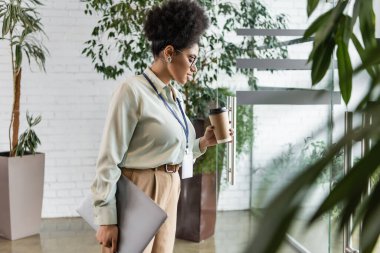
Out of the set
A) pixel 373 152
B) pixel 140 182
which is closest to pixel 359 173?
pixel 373 152

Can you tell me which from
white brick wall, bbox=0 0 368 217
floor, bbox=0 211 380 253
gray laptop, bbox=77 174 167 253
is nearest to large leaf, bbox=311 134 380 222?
gray laptop, bbox=77 174 167 253

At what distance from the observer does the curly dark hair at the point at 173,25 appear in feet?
6.74

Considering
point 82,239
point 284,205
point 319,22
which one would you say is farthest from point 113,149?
point 82,239

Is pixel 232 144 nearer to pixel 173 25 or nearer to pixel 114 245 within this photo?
pixel 173 25

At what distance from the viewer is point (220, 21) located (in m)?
5.21

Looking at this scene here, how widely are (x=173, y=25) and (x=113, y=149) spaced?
51 centimetres

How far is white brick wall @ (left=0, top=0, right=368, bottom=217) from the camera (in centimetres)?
512

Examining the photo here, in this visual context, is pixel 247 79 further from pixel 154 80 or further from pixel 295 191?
pixel 295 191

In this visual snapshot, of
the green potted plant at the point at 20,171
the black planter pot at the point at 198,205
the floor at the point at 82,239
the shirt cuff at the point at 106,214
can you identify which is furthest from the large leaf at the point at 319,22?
the green potted plant at the point at 20,171

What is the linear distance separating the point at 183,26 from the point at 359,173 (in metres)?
1.76

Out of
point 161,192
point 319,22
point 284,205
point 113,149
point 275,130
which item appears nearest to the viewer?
point 284,205

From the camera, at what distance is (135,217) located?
6.11 feet

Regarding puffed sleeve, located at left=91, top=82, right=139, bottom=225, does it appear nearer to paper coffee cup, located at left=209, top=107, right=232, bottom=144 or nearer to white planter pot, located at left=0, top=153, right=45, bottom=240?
paper coffee cup, located at left=209, top=107, right=232, bottom=144

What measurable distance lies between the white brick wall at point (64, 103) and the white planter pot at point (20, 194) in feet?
1.87
